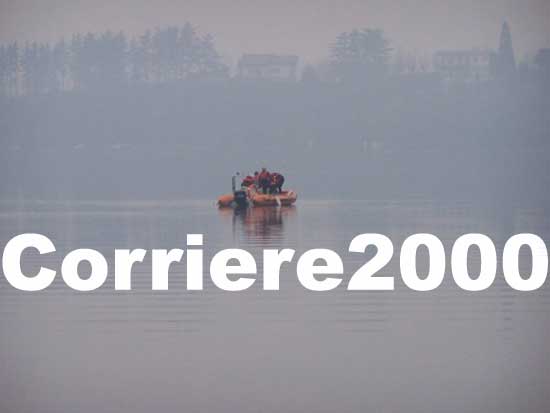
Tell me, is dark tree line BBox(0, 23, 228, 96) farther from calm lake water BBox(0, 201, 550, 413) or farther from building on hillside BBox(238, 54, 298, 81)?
calm lake water BBox(0, 201, 550, 413)

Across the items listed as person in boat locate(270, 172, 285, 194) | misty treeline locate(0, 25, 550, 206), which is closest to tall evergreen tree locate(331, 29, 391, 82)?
misty treeline locate(0, 25, 550, 206)

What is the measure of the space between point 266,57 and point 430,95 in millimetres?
22371

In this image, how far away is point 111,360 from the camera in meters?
9.42

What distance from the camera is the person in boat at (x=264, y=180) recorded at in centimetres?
3641

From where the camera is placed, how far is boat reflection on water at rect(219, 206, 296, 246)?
70.4 feet

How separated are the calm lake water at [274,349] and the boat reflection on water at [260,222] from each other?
179 inches

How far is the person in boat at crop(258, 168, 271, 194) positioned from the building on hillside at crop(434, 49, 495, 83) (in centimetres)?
9700

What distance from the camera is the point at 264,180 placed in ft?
120

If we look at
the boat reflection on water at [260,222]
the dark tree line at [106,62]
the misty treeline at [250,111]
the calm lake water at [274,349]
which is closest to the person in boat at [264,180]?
the boat reflection on water at [260,222]

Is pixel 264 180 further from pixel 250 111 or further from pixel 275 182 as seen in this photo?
pixel 250 111

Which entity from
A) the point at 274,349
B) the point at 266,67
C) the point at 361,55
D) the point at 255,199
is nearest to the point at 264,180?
the point at 255,199

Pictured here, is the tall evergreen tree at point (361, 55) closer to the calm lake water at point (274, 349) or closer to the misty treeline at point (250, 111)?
the misty treeline at point (250, 111)

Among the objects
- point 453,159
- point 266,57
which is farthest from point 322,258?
point 266,57

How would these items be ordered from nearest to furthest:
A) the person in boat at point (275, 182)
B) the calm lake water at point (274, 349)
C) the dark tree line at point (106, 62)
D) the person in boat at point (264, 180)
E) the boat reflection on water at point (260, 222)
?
the calm lake water at point (274, 349)
the boat reflection on water at point (260, 222)
the person in boat at point (264, 180)
the person in boat at point (275, 182)
the dark tree line at point (106, 62)
